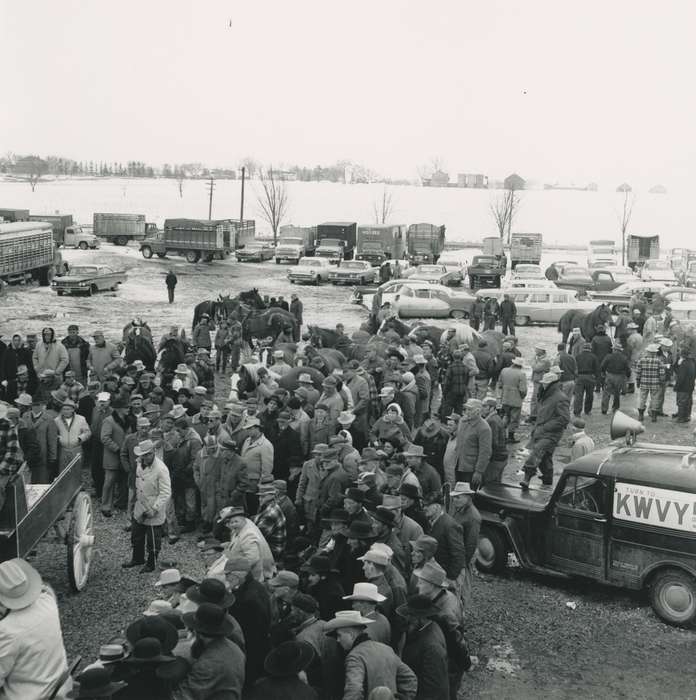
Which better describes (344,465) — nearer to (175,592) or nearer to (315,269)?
(175,592)

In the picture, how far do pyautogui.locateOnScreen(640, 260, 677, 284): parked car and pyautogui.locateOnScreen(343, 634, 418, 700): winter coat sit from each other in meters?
36.8

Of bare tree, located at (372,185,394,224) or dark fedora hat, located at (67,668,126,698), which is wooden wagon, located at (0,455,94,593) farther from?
bare tree, located at (372,185,394,224)

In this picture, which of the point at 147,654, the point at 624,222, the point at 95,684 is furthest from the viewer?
the point at 624,222

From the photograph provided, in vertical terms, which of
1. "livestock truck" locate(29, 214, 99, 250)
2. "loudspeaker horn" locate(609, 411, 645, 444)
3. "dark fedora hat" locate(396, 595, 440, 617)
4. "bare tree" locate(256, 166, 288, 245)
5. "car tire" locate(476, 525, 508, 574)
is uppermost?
"bare tree" locate(256, 166, 288, 245)

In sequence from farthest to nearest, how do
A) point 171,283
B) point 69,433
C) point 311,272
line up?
1. point 311,272
2. point 171,283
3. point 69,433

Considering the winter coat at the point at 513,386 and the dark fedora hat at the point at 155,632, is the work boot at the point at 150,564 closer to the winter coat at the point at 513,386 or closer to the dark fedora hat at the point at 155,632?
the dark fedora hat at the point at 155,632

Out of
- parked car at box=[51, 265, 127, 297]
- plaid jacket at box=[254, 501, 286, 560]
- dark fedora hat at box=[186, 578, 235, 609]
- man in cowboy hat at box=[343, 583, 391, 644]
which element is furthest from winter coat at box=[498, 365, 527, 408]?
parked car at box=[51, 265, 127, 297]

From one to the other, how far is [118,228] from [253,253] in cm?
1062

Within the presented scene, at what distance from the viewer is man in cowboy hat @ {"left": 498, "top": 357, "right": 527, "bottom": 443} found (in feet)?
48.8

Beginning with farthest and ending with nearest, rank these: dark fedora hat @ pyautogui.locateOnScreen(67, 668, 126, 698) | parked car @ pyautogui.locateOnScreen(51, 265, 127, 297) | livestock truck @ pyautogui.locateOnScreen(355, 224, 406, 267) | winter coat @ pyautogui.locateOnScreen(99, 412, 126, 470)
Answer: livestock truck @ pyautogui.locateOnScreen(355, 224, 406, 267), parked car @ pyautogui.locateOnScreen(51, 265, 127, 297), winter coat @ pyautogui.locateOnScreen(99, 412, 126, 470), dark fedora hat @ pyautogui.locateOnScreen(67, 668, 126, 698)

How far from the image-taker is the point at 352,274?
39.7 meters

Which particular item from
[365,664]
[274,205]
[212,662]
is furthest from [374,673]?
[274,205]

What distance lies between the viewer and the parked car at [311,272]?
4000 centimetres

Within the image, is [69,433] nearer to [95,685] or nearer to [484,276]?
[95,685]
